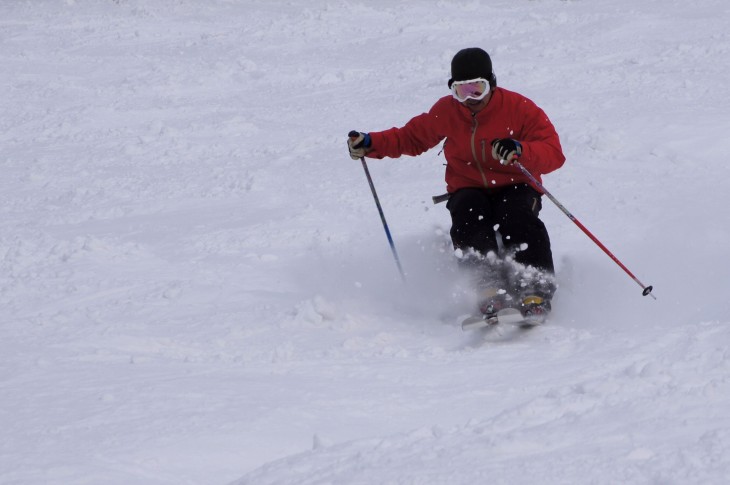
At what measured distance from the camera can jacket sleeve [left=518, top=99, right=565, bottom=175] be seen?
5.28 m

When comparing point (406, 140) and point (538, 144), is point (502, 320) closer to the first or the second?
point (538, 144)

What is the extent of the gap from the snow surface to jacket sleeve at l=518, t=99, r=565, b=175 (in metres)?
0.88

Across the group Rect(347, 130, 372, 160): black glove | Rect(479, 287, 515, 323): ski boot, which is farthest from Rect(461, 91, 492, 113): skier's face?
Rect(479, 287, 515, 323): ski boot

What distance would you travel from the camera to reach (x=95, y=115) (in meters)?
11.1

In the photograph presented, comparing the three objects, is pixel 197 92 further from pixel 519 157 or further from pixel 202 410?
pixel 202 410

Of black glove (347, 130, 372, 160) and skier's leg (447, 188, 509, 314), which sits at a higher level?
black glove (347, 130, 372, 160)

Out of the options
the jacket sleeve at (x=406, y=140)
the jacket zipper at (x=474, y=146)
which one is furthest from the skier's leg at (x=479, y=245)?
the jacket sleeve at (x=406, y=140)

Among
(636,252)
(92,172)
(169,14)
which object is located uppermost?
(169,14)

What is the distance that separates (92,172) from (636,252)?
16.8ft

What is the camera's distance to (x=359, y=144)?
19.9 ft

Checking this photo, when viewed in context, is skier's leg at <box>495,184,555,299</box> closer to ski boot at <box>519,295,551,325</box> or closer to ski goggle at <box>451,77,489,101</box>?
ski boot at <box>519,295,551,325</box>

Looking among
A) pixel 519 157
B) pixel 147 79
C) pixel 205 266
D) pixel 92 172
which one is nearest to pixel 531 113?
pixel 519 157

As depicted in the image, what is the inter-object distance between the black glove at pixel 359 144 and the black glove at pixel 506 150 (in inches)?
43.2

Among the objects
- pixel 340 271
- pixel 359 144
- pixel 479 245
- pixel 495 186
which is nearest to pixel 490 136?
pixel 495 186
